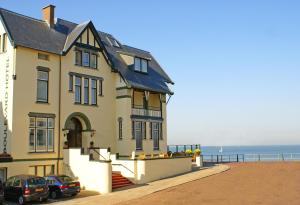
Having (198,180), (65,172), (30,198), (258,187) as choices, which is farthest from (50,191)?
(258,187)

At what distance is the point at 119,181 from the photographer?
3014 cm

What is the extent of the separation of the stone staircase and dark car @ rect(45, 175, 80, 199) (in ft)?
12.3

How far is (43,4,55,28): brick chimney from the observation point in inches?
1339

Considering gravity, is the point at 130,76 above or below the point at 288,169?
above

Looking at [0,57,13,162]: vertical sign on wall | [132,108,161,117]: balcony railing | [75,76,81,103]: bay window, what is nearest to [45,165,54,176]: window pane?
[0,57,13,162]: vertical sign on wall

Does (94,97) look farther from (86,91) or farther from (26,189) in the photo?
(26,189)

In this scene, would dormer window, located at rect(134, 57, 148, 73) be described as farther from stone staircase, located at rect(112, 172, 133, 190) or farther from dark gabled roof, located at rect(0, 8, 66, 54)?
stone staircase, located at rect(112, 172, 133, 190)

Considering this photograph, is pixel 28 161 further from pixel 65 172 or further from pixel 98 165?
pixel 98 165

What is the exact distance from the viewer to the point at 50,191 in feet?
84.8

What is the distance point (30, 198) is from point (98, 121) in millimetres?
13040

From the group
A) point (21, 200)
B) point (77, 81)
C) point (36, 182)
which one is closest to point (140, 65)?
point (77, 81)

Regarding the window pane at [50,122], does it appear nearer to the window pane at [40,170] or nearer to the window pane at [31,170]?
the window pane at [40,170]

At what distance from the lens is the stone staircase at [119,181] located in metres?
29.4

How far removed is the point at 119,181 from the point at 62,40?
1285cm
